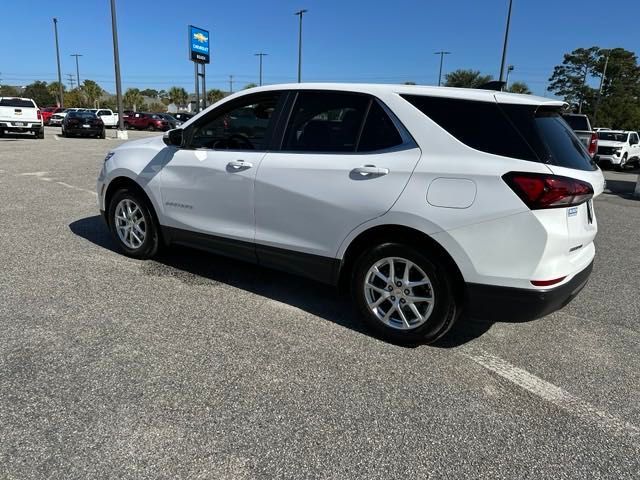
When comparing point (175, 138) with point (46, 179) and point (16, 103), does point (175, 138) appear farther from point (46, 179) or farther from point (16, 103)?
point (16, 103)

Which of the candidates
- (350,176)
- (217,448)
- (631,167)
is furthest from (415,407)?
(631,167)

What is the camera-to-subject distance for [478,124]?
301cm

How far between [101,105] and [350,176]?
95496 millimetres

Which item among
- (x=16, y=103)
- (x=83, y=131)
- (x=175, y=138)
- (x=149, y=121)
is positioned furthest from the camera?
(x=149, y=121)

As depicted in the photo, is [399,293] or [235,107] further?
[235,107]

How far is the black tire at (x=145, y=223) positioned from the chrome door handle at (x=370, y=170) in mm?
2344

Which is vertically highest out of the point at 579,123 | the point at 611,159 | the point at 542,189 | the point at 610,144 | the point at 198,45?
the point at 198,45

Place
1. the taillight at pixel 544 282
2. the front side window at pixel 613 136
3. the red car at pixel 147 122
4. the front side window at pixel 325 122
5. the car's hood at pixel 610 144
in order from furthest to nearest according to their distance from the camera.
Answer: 1. the red car at pixel 147 122
2. the front side window at pixel 613 136
3. the car's hood at pixel 610 144
4. the front side window at pixel 325 122
5. the taillight at pixel 544 282

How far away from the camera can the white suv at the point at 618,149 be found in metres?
19.1

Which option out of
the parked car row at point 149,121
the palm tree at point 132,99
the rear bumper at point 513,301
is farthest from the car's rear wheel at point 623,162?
the palm tree at point 132,99

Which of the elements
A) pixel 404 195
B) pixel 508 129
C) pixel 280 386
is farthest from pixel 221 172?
pixel 508 129

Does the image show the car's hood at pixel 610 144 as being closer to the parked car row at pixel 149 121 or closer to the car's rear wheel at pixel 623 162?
the car's rear wheel at pixel 623 162

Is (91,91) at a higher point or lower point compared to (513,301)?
higher

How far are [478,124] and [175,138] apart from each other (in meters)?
2.66
